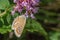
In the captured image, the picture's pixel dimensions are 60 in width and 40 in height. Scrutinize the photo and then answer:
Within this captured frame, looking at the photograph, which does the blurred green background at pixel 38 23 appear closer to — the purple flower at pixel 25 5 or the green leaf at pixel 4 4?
the green leaf at pixel 4 4

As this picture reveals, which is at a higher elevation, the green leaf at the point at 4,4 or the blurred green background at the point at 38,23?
the green leaf at the point at 4,4

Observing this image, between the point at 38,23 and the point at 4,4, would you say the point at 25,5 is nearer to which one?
the point at 4,4

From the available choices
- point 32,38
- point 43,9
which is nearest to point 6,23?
point 32,38

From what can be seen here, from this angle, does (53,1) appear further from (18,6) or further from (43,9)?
(18,6)

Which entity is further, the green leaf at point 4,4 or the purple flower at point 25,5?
the green leaf at point 4,4

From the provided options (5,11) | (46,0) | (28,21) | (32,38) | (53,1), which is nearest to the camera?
(5,11)

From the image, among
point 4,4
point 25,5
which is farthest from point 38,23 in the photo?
A: point 25,5

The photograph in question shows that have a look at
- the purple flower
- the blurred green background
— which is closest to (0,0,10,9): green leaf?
the blurred green background

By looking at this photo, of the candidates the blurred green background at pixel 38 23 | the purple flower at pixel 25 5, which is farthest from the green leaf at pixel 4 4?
the purple flower at pixel 25 5
